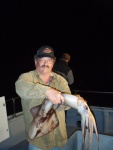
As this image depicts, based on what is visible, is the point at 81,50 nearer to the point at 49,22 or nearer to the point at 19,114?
the point at 49,22

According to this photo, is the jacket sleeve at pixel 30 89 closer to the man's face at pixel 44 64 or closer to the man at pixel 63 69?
the man's face at pixel 44 64

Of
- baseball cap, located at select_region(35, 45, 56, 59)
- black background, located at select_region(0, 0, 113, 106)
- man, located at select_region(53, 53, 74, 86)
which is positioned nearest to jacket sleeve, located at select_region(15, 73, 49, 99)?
baseball cap, located at select_region(35, 45, 56, 59)

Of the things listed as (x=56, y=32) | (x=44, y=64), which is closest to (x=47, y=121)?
(x=44, y=64)

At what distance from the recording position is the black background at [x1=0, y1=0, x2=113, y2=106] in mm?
69125

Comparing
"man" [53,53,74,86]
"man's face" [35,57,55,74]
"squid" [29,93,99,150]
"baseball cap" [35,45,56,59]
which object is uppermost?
"baseball cap" [35,45,56,59]

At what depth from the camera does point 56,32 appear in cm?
7525

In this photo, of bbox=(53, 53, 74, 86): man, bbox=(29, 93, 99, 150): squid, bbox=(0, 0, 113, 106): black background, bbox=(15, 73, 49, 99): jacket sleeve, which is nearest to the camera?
bbox=(15, 73, 49, 99): jacket sleeve

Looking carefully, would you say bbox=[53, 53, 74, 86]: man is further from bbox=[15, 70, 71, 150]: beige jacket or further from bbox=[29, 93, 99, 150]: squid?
bbox=[29, 93, 99, 150]: squid

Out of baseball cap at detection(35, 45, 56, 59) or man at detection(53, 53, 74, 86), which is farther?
man at detection(53, 53, 74, 86)

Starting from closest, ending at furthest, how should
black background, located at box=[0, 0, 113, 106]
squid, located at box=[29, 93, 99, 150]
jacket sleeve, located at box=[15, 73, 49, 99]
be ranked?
jacket sleeve, located at box=[15, 73, 49, 99] < squid, located at box=[29, 93, 99, 150] < black background, located at box=[0, 0, 113, 106]

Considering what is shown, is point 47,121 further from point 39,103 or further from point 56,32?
point 56,32

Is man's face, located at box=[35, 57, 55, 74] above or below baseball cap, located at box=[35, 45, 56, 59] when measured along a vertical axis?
below

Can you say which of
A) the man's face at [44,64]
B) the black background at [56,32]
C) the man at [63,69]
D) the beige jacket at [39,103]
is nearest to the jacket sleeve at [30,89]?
the beige jacket at [39,103]

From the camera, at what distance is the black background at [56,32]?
69125 millimetres
